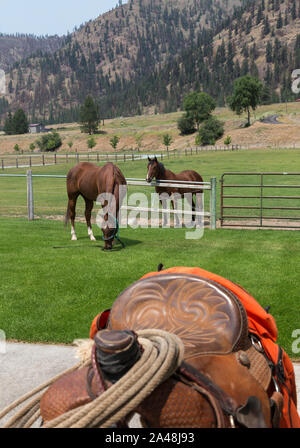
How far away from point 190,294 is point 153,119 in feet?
513

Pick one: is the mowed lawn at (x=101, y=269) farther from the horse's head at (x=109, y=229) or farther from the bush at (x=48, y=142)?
the bush at (x=48, y=142)

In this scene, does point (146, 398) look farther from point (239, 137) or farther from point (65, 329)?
point (239, 137)

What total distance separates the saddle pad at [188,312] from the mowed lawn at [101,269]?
3.45 meters

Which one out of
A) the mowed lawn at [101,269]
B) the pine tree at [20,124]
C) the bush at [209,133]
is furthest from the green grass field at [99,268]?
the pine tree at [20,124]

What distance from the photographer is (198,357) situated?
1828 mm

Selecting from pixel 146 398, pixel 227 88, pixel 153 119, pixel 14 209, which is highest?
pixel 227 88

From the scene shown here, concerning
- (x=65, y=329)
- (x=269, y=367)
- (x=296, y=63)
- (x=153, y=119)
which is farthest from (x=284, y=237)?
(x=296, y=63)

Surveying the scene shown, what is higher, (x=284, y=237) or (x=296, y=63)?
(x=296, y=63)

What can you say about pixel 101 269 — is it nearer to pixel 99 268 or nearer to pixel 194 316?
pixel 99 268

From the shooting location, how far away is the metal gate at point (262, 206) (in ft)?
43.3

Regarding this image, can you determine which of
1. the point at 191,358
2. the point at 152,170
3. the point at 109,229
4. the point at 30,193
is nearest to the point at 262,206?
the point at 152,170

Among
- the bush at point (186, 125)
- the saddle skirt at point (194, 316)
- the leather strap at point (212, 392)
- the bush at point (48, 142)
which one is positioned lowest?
the leather strap at point (212, 392)

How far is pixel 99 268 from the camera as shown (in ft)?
27.8

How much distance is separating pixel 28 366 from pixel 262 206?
14920 millimetres
